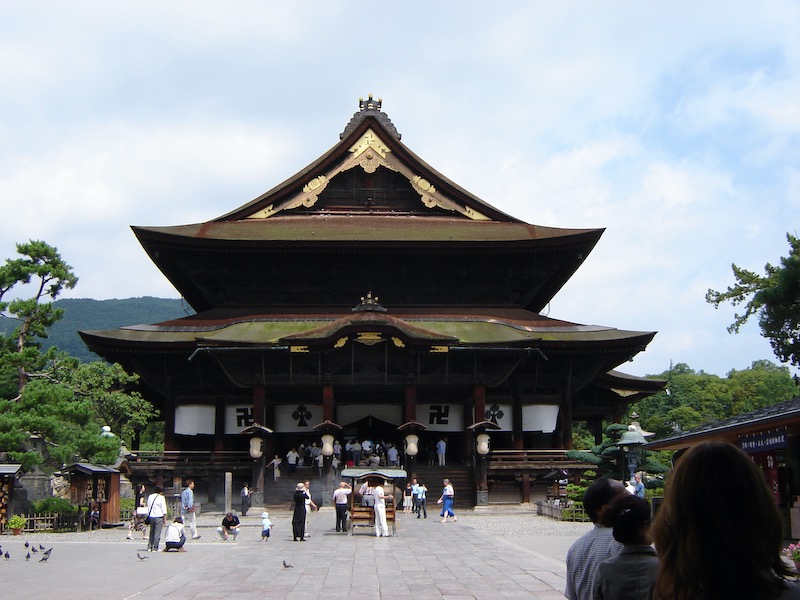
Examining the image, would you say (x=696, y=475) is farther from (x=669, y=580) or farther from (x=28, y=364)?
(x=28, y=364)

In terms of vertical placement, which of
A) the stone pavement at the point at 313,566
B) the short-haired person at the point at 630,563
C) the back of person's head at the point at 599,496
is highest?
the back of person's head at the point at 599,496

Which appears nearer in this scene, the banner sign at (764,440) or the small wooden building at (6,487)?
the banner sign at (764,440)

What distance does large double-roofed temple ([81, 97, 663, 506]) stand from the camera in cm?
3331

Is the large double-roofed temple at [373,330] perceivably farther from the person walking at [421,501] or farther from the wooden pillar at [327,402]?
the person walking at [421,501]

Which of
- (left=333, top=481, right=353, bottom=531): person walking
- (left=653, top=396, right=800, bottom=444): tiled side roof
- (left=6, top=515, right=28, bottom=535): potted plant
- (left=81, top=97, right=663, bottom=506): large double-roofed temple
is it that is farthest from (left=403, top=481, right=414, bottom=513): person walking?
(left=6, top=515, right=28, bottom=535): potted plant

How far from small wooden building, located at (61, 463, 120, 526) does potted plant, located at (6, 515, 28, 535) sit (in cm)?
165

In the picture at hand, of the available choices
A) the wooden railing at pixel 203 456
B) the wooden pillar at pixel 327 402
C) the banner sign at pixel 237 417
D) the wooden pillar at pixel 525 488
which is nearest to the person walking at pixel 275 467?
the wooden railing at pixel 203 456

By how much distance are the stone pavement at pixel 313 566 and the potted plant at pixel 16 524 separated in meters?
0.86

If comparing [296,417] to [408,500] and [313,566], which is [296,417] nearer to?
[408,500]

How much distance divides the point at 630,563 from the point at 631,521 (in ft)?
1.10

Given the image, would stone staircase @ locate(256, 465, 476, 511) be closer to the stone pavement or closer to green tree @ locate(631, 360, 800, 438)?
the stone pavement

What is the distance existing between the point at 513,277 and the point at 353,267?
7268 mm

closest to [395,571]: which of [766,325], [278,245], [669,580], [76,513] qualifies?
[669,580]

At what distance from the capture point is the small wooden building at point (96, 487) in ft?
87.0
